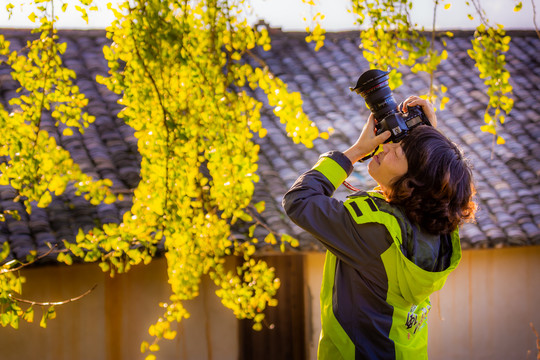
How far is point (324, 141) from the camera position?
6.06 meters

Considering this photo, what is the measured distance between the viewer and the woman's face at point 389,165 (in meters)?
1.86

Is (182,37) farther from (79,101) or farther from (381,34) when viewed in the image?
(381,34)

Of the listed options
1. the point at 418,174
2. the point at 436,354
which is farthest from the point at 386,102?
the point at 436,354

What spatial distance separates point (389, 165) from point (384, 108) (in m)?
0.24

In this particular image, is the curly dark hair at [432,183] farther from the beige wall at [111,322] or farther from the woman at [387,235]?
the beige wall at [111,322]

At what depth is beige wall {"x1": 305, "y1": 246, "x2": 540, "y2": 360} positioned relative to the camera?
573cm

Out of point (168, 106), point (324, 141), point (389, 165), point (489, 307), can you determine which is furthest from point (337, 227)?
point (489, 307)

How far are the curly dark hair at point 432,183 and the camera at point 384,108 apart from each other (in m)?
0.11

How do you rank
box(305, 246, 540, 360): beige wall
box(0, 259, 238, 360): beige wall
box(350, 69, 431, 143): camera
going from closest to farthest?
box(350, 69, 431, 143): camera → box(0, 259, 238, 360): beige wall → box(305, 246, 540, 360): beige wall

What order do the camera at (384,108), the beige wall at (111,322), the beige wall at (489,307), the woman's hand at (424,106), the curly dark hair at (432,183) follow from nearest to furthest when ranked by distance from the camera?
the curly dark hair at (432,183), the camera at (384,108), the woman's hand at (424,106), the beige wall at (111,322), the beige wall at (489,307)

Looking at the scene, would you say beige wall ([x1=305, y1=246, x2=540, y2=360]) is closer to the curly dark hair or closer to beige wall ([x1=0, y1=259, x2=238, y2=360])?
beige wall ([x1=0, y1=259, x2=238, y2=360])

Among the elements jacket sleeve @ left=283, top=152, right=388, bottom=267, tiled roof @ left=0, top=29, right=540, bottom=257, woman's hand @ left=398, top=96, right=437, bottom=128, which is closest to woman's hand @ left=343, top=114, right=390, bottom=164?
woman's hand @ left=398, top=96, right=437, bottom=128

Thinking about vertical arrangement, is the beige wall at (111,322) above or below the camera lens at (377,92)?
below

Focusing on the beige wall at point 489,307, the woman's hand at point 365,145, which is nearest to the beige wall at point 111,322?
the beige wall at point 489,307
